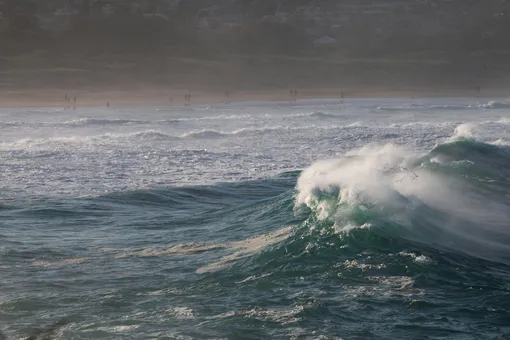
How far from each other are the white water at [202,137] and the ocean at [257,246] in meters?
0.16

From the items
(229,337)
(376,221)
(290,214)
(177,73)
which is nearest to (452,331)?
(229,337)

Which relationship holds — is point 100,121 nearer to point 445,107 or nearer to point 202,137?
point 202,137

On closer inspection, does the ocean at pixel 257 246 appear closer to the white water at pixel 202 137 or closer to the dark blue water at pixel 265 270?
the dark blue water at pixel 265 270

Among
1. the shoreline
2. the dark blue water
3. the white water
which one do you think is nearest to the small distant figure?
the shoreline

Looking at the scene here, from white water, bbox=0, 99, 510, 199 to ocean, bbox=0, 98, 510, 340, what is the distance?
0.54 feet

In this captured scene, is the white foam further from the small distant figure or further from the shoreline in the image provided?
the small distant figure

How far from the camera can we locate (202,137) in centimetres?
2967

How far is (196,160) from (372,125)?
44.4ft

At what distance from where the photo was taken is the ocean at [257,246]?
8.28 metres

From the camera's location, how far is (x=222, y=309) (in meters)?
8.61

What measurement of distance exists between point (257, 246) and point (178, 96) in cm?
3956

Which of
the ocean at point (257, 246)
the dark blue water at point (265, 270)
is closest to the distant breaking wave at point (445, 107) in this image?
the ocean at point (257, 246)

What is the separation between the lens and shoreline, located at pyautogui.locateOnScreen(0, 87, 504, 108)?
46.6 metres

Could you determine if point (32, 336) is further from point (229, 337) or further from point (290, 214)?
point (290, 214)
